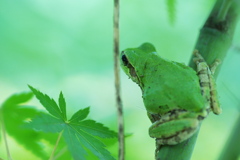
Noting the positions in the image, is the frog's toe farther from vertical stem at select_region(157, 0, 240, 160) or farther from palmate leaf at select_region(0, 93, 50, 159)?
palmate leaf at select_region(0, 93, 50, 159)

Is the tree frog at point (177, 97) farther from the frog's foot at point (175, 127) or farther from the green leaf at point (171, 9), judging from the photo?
the green leaf at point (171, 9)

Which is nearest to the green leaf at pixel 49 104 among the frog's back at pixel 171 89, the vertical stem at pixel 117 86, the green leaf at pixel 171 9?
the vertical stem at pixel 117 86

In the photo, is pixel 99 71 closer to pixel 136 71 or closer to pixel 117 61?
pixel 136 71

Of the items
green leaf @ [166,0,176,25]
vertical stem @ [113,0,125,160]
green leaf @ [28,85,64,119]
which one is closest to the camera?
vertical stem @ [113,0,125,160]

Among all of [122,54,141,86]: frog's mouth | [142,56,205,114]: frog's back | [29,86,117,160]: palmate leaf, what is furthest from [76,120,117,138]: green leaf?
[122,54,141,86]: frog's mouth

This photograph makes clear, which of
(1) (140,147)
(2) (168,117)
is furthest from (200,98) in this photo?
(1) (140,147)

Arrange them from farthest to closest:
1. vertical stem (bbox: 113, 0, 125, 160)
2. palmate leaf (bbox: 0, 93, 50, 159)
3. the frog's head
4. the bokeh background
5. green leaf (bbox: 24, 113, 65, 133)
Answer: the bokeh background
the frog's head
palmate leaf (bbox: 0, 93, 50, 159)
green leaf (bbox: 24, 113, 65, 133)
vertical stem (bbox: 113, 0, 125, 160)

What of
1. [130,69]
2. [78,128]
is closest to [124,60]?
[130,69]
